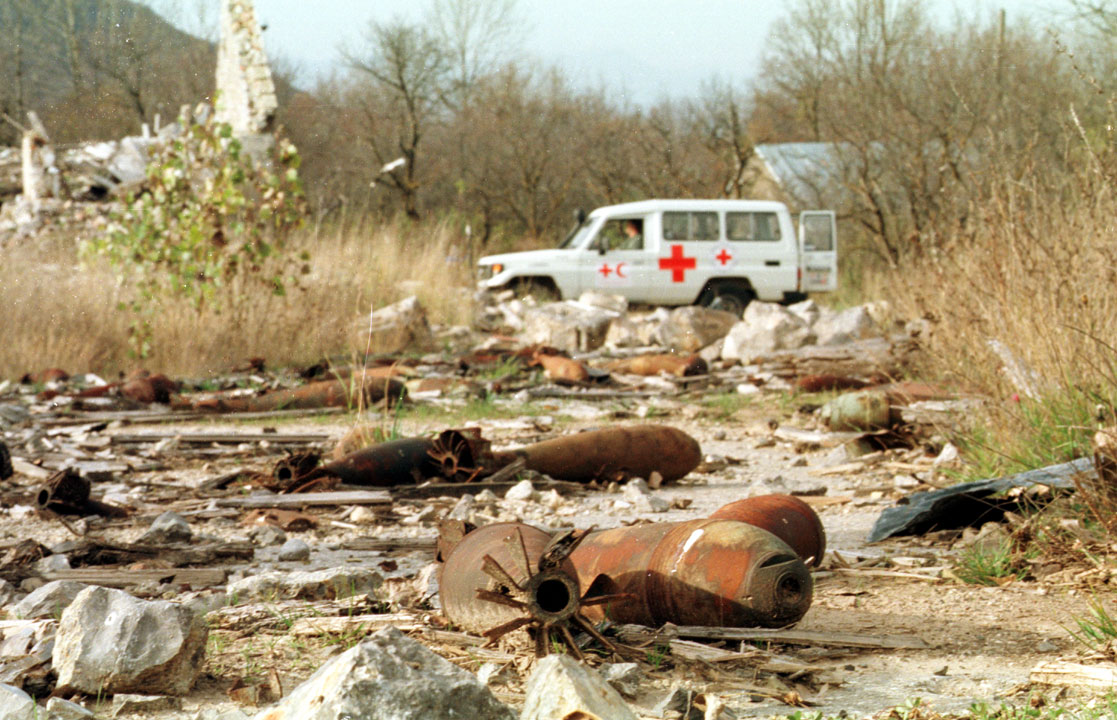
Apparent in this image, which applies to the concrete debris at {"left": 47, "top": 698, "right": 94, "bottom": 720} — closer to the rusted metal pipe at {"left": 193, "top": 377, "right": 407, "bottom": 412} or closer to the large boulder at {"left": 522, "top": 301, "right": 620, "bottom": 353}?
the rusted metal pipe at {"left": 193, "top": 377, "right": 407, "bottom": 412}

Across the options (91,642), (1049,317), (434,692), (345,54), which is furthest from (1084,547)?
(345,54)

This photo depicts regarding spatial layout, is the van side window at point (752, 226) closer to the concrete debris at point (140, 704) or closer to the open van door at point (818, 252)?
the open van door at point (818, 252)

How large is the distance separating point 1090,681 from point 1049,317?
3020mm

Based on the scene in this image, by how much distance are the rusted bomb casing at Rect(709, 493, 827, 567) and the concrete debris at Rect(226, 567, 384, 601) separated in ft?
3.38

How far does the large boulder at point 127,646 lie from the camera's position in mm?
2195

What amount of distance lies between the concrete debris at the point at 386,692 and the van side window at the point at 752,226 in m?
16.9

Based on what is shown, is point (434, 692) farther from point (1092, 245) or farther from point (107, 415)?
point (107, 415)

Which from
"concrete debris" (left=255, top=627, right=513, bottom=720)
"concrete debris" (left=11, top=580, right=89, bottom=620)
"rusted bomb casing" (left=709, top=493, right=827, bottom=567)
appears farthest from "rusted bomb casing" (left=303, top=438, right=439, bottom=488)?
"concrete debris" (left=255, top=627, right=513, bottom=720)

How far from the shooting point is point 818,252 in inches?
744

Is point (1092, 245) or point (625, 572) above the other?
point (1092, 245)

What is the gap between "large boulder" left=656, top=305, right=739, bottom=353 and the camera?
14156mm

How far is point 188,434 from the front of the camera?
6.77 m

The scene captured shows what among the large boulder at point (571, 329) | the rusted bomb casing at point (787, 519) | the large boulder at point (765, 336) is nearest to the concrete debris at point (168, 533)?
the rusted bomb casing at point (787, 519)

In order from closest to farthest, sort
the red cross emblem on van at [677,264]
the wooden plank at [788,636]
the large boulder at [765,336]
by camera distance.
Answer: the wooden plank at [788,636], the large boulder at [765,336], the red cross emblem on van at [677,264]
